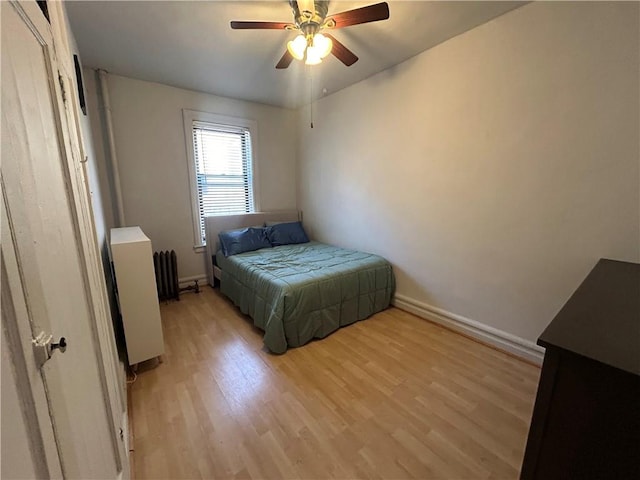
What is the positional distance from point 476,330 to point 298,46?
106 inches

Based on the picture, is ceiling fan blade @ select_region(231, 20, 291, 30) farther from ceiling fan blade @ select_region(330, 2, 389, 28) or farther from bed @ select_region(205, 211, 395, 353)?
bed @ select_region(205, 211, 395, 353)

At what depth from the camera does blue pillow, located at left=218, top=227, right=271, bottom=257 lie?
128 inches

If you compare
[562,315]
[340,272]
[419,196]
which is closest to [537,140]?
[419,196]

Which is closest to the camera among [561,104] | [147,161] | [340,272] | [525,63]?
[561,104]

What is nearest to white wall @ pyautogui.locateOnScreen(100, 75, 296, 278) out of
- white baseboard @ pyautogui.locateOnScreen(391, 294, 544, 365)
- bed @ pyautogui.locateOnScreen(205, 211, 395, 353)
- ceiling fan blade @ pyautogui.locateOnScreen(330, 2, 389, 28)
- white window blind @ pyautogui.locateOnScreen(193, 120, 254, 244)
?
white window blind @ pyautogui.locateOnScreen(193, 120, 254, 244)

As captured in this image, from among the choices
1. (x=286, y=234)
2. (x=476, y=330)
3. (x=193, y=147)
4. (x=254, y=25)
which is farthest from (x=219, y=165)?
(x=476, y=330)

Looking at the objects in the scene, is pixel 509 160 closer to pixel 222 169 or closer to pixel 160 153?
pixel 222 169

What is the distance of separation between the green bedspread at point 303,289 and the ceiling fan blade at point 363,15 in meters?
1.89

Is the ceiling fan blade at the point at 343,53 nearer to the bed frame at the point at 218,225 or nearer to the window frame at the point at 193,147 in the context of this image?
the window frame at the point at 193,147

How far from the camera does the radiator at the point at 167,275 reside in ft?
10.6

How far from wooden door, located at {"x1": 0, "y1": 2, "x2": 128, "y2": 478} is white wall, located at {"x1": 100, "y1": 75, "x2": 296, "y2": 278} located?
8.14 feet

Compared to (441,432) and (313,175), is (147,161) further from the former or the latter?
(441,432)

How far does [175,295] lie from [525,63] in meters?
4.04

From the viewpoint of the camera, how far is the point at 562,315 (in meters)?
0.95
